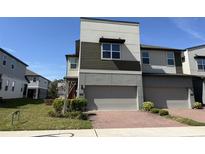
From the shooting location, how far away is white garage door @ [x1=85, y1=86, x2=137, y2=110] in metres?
15.5

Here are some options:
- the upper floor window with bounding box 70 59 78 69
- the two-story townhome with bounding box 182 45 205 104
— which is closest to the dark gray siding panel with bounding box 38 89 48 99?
the upper floor window with bounding box 70 59 78 69

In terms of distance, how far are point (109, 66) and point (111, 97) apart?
296 cm

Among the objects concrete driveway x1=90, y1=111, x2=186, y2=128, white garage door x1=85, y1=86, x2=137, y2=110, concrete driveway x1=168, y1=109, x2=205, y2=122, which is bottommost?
concrete driveway x1=90, y1=111, x2=186, y2=128

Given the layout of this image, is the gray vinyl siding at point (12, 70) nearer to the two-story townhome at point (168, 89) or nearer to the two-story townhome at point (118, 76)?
the two-story townhome at point (118, 76)

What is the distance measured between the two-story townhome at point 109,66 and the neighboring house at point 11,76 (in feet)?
44.5

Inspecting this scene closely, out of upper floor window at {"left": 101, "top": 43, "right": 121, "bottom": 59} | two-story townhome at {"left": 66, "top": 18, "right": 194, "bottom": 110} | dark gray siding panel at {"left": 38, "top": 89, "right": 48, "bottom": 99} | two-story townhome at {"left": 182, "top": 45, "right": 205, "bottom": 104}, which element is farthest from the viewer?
dark gray siding panel at {"left": 38, "top": 89, "right": 48, "bottom": 99}

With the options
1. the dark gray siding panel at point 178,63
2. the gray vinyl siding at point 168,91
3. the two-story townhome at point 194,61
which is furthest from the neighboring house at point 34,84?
the two-story townhome at point 194,61

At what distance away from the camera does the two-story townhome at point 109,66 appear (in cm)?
1558

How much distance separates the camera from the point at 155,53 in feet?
64.5

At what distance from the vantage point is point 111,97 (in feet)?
52.0

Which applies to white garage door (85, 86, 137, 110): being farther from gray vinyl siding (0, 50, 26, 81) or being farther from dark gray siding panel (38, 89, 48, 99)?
dark gray siding panel (38, 89, 48, 99)
